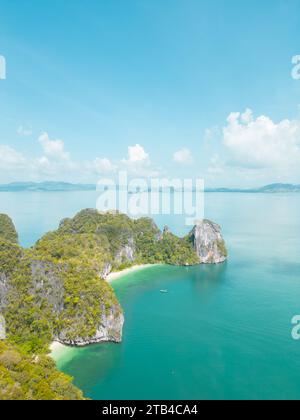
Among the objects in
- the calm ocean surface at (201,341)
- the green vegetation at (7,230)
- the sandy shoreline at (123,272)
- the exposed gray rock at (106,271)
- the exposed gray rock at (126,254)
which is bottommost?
the calm ocean surface at (201,341)

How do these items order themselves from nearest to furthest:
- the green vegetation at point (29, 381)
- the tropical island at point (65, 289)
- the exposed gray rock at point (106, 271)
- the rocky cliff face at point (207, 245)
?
the green vegetation at point (29, 381)
the tropical island at point (65, 289)
the exposed gray rock at point (106, 271)
the rocky cliff face at point (207, 245)

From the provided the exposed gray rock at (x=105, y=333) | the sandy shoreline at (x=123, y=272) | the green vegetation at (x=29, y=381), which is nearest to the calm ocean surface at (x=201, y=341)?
the exposed gray rock at (x=105, y=333)

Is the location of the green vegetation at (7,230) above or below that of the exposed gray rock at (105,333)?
above

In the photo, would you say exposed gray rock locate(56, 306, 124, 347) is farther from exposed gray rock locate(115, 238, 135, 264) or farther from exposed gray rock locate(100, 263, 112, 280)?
exposed gray rock locate(115, 238, 135, 264)

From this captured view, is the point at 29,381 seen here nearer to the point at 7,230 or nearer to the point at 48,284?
the point at 48,284

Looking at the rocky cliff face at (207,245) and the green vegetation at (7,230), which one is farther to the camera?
the green vegetation at (7,230)

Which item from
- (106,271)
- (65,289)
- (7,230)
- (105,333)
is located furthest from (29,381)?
(7,230)

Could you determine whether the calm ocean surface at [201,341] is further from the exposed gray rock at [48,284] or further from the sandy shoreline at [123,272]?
the exposed gray rock at [48,284]
